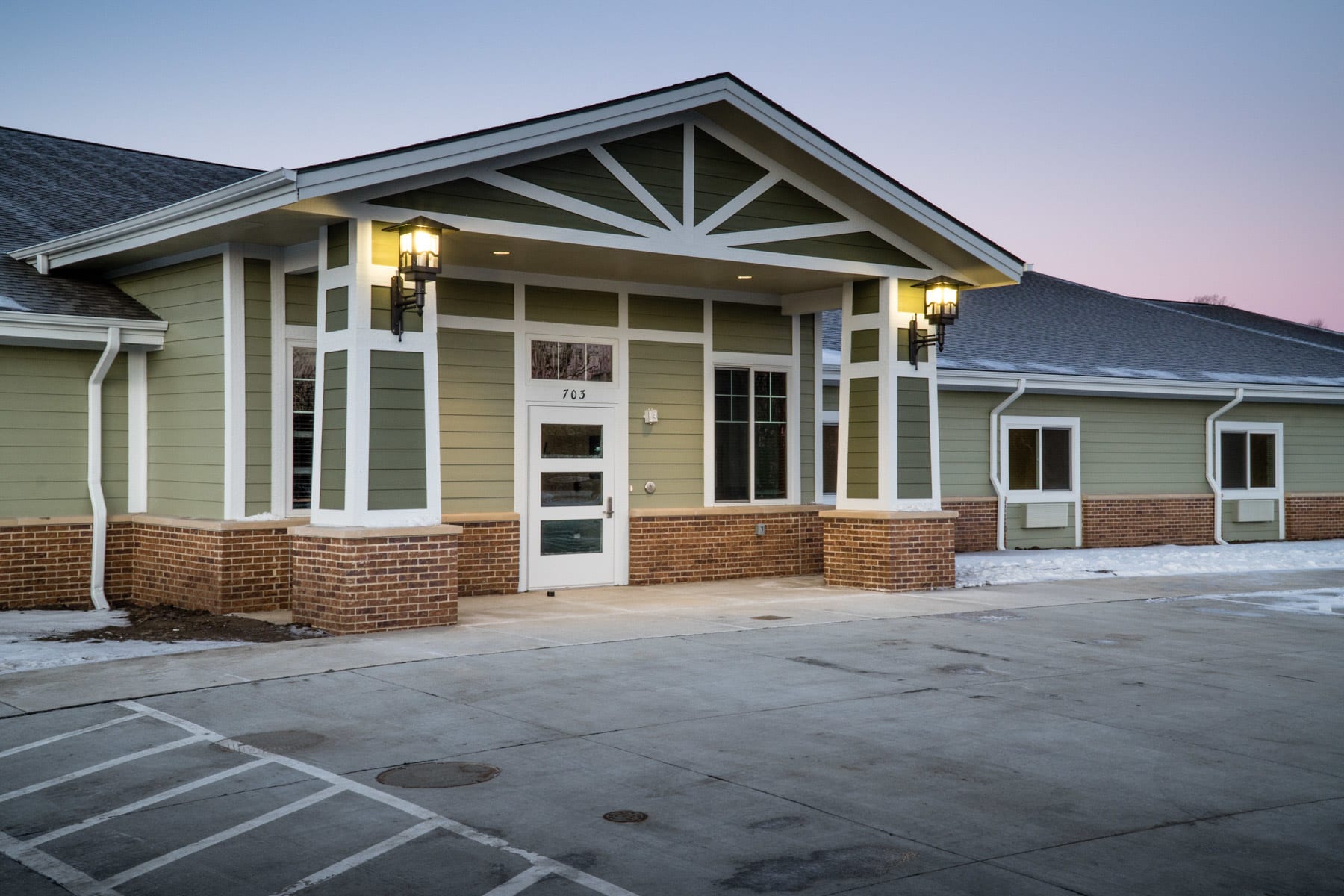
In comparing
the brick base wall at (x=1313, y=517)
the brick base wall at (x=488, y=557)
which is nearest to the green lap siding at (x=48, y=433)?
the brick base wall at (x=488, y=557)

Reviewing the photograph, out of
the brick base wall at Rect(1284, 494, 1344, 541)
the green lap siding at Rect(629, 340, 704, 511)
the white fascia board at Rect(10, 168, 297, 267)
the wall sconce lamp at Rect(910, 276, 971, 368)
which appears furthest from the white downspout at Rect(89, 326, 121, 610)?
the brick base wall at Rect(1284, 494, 1344, 541)

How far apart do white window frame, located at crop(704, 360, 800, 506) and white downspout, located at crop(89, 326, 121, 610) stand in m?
6.62

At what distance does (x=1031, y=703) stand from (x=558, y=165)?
21.3ft

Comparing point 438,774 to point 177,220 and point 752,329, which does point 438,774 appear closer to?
point 177,220

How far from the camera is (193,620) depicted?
10.9 m

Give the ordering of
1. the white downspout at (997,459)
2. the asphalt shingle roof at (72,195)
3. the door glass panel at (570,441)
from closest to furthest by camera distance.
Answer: the asphalt shingle roof at (72,195) → the door glass panel at (570,441) → the white downspout at (997,459)

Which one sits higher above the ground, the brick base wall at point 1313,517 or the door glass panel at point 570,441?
the door glass panel at point 570,441

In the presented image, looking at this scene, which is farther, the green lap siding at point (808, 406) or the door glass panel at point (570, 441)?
the green lap siding at point (808, 406)

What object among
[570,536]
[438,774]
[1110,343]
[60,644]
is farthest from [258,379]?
[1110,343]

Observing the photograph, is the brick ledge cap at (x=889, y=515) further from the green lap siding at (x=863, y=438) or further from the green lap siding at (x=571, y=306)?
the green lap siding at (x=571, y=306)

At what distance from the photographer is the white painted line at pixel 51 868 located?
14.3ft

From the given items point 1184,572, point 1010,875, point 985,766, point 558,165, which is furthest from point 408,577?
point 1184,572

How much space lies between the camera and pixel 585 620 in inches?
438

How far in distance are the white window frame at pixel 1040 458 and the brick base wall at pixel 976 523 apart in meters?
0.41
